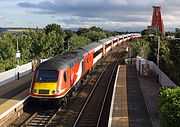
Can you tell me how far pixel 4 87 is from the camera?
2466 centimetres

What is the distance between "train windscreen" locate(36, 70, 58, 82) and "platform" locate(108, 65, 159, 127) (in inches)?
159

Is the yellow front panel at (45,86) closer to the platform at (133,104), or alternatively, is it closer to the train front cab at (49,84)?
the train front cab at (49,84)

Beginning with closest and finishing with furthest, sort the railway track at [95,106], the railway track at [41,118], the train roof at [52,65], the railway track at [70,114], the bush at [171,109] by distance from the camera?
1. the bush at [171,109]
2. the railway track at [41,118]
3. the railway track at [70,114]
4. the railway track at [95,106]
5. the train roof at [52,65]

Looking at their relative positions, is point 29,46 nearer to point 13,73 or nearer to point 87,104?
A: point 13,73

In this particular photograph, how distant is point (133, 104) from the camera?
2017 centimetres

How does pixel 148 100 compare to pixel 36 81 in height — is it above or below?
below

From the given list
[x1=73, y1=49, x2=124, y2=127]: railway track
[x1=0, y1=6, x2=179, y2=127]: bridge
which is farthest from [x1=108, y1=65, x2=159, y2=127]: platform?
[x1=73, y1=49, x2=124, y2=127]: railway track

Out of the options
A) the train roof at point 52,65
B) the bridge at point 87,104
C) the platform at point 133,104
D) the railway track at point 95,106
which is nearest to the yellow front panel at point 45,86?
the bridge at point 87,104

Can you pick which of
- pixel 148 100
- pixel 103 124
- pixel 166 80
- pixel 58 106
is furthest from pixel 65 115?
pixel 166 80

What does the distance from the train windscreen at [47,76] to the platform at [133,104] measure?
159 inches

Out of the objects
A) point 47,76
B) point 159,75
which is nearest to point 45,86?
point 47,76

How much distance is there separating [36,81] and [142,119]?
6825 mm

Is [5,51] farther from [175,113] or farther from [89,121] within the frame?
[175,113]

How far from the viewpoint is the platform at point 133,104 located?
16.4m
